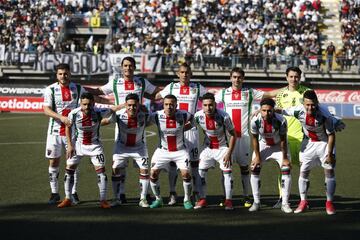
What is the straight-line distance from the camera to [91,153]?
32.2 feet

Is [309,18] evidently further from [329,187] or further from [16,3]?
[329,187]

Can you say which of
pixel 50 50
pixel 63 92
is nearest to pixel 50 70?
pixel 50 50

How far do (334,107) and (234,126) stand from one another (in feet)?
75.4

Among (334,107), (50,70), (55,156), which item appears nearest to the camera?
(55,156)

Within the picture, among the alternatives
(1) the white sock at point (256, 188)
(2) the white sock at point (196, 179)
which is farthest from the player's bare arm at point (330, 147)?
(2) the white sock at point (196, 179)

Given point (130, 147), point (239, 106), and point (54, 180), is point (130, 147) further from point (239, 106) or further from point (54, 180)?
point (239, 106)

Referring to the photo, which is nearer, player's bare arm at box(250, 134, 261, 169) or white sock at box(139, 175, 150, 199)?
player's bare arm at box(250, 134, 261, 169)

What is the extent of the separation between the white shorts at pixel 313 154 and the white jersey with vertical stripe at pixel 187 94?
2059mm

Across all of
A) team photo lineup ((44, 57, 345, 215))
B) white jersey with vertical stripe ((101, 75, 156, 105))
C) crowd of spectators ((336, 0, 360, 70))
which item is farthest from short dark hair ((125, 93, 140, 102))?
crowd of spectators ((336, 0, 360, 70))

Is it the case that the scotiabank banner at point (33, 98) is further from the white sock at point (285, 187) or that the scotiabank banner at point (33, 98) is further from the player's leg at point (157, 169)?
the player's leg at point (157, 169)

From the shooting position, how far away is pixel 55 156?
33.4ft

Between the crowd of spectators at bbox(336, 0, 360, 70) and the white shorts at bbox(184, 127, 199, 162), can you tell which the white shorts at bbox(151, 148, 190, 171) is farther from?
the crowd of spectators at bbox(336, 0, 360, 70)

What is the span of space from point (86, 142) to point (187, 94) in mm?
1970

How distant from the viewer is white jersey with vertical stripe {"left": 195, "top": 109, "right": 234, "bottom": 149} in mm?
9694
